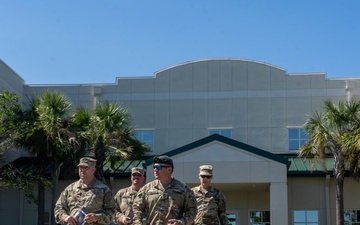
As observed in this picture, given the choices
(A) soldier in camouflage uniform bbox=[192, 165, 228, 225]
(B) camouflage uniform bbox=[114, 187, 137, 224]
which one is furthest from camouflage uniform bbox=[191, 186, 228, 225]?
(B) camouflage uniform bbox=[114, 187, 137, 224]

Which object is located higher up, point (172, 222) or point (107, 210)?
point (107, 210)

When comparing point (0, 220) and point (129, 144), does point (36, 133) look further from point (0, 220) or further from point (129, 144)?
point (0, 220)

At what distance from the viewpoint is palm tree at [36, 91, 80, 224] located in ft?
86.7

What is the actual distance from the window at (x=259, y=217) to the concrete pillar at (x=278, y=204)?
417 cm

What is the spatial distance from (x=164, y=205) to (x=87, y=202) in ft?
4.29

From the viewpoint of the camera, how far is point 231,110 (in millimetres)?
34188

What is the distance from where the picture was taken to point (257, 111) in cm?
3397

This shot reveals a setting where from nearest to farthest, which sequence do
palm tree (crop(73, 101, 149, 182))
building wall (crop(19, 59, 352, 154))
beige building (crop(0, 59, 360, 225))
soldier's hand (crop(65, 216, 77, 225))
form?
soldier's hand (crop(65, 216, 77, 225))
palm tree (crop(73, 101, 149, 182))
beige building (crop(0, 59, 360, 225))
building wall (crop(19, 59, 352, 154))

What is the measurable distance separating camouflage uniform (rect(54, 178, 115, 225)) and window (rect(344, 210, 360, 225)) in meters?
21.8

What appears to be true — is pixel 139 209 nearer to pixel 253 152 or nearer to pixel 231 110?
pixel 253 152

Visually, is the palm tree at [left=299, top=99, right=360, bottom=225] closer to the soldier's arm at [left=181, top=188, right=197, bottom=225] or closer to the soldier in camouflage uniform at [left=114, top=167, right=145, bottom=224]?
the soldier in camouflage uniform at [left=114, top=167, right=145, bottom=224]

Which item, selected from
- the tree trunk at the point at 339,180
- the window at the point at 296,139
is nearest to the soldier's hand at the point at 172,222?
the tree trunk at the point at 339,180

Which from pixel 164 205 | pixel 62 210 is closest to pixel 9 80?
pixel 62 210

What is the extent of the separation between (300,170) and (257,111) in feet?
15.5
